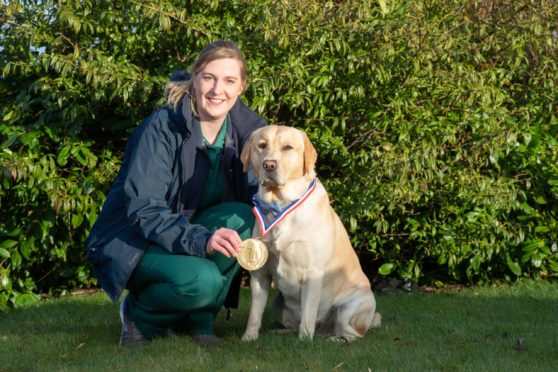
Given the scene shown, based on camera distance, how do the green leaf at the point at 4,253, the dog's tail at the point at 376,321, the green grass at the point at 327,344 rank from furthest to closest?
the green leaf at the point at 4,253 < the dog's tail at the point at 376,321 < the green grass at the point at 327,344

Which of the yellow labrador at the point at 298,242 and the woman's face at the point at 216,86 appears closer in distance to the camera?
the yellow labrador at the point at 298,242

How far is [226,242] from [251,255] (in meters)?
0.15

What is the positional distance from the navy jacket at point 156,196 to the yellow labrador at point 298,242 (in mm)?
304

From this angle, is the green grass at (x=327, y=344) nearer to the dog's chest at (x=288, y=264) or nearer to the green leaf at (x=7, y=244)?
the dog's chest at (x=288, y=264)

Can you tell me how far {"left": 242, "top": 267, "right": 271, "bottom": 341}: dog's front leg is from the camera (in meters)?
4.30

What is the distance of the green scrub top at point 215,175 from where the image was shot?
4.46 metres

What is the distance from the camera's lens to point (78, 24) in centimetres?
524

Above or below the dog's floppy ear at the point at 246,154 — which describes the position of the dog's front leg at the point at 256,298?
below

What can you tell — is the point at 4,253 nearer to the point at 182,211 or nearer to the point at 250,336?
the point at 182,211

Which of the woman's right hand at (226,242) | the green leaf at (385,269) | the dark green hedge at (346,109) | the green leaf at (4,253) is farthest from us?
the green leaf at (385,269)

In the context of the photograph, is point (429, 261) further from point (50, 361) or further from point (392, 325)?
point (50, 361)

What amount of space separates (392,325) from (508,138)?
1.72 metres

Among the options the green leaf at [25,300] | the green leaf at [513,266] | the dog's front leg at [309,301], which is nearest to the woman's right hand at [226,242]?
the dog's front leg at [309,301]

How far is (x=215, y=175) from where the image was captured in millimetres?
4512
